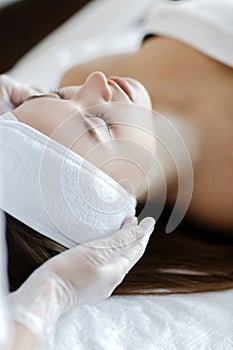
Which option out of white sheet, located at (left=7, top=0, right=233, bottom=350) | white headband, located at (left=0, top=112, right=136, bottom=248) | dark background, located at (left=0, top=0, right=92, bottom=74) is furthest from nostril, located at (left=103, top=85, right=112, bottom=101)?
dark background, located at (left=0, top=0, right=92, bottom=74)

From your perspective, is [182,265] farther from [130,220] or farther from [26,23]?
[26,23]

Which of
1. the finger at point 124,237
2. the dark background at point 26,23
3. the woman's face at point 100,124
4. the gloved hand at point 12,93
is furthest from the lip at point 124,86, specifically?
the dark background at point 26,23

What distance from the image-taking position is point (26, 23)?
5.83 feet

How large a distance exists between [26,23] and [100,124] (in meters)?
0.95

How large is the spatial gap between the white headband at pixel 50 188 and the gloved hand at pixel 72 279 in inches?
1.8

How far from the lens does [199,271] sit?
3.45 ft

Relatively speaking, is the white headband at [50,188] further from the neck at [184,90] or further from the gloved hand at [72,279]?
the neck at [184,90]

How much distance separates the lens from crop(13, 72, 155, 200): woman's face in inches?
34.4

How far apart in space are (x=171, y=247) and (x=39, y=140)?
1.09ft

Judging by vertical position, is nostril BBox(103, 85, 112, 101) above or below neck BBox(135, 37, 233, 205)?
above

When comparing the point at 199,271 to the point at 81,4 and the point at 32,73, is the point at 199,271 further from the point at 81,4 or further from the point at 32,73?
the point at 81,4

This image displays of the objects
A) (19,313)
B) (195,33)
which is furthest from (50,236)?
(195,33)

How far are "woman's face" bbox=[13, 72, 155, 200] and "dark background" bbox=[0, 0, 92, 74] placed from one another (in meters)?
0.78

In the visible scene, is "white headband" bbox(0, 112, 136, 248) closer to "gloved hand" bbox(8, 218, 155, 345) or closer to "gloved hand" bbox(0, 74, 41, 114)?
"gloved hand" bbox(8, 218, 155, 345)
